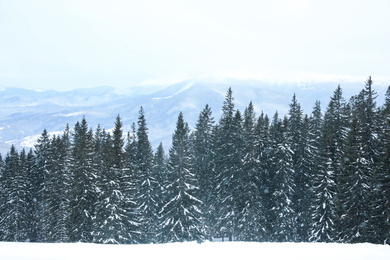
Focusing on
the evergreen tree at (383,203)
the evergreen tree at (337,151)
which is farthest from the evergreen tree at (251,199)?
the evergreen tree at (383,203)

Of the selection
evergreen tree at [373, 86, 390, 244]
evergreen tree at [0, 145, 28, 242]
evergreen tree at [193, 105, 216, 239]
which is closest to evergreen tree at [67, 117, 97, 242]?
evergreen tree at [0, 145, 28, 242]

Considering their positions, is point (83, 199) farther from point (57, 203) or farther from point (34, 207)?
point (34, 207)

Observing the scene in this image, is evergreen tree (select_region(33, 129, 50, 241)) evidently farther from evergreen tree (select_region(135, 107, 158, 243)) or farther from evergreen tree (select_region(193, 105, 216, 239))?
evergreen tree (select_region(193, 105, 216, 239))

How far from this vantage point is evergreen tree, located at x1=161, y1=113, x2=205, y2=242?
34.6m

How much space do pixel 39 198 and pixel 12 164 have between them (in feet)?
22.6

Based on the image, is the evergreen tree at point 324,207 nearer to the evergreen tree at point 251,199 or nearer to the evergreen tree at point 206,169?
the evergreen tree at point 251,199

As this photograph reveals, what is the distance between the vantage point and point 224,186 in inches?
1551

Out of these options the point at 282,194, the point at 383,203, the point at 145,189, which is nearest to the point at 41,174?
the point at 145,189

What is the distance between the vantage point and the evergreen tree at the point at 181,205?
34562 millimetres

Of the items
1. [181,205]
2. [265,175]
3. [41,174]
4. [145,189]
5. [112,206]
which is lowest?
[145,189]
